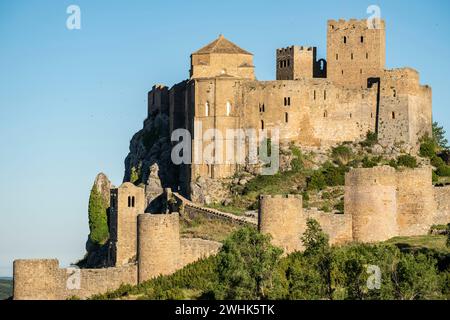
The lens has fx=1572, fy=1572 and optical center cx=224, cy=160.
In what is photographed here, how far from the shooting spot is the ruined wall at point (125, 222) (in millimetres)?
68000

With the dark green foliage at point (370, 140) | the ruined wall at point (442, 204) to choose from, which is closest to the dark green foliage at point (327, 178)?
the dark green foliage at point (370, 140)

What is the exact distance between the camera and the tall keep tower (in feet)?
277

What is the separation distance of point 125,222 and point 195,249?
8.02 m

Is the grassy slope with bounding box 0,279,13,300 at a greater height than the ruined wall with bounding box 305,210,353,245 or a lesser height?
lesser

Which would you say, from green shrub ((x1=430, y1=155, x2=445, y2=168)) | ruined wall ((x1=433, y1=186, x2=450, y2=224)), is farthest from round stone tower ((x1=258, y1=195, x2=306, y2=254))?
green shrub ((x1=430, y1=155, x2=445, y2=168))

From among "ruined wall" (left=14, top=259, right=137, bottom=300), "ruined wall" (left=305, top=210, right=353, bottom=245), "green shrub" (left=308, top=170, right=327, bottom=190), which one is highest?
"green shrub" (left=308, top=170, right=327, bottom=190)

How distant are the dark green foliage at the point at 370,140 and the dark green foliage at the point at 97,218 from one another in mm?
14424

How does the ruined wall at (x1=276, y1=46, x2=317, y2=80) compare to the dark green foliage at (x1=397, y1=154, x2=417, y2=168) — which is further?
the ruined wall at (x1=276, y1=46, x2=317, y2=80)

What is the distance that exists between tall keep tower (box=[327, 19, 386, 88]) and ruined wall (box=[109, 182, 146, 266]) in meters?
18.9

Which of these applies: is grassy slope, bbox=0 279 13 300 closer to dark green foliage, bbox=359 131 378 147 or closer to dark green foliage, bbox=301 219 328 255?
dark green foliage, bbox=359 131 378 147

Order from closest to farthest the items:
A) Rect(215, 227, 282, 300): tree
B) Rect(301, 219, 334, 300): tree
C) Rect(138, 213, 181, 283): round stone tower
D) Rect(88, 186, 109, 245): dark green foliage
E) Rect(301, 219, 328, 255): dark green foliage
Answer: Rect(215, 227, 282, 300): tree → Rect(301, 219, 334, 300): tree → Rect(301, 219, 328, 255): dark green foliage → Rect(138, 213, 181, 283): round stone tower → Rect(88, 186, 109, 245): dark green foliage

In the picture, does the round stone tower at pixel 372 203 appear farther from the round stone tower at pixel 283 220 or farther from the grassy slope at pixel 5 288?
the grassy slope at pixel 5 288
